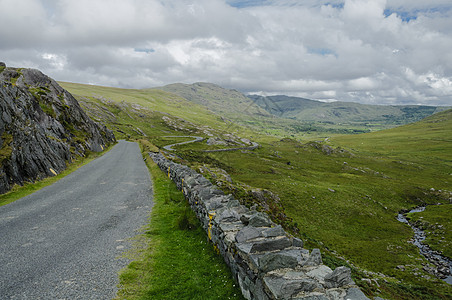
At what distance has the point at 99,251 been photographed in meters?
11.7

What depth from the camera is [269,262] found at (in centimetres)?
734

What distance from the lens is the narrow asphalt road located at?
8.91 m

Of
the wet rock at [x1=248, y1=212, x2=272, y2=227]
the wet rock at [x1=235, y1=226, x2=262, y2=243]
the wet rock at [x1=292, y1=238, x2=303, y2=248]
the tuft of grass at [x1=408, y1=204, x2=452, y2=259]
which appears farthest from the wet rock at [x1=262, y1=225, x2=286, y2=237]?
the tuft of grass at [x1=408, y1=204, x2=452, y2=259]

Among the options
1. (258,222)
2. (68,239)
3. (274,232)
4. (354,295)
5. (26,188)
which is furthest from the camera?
(26,188)

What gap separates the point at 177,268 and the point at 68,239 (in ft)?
23.2

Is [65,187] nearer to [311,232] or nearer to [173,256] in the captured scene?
[173,256]

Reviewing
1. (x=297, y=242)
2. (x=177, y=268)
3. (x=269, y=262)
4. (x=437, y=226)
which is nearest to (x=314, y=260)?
(x=297, y=242)

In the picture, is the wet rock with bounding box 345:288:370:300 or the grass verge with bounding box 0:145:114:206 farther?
the grass verge with bounding box 0:145:114:206

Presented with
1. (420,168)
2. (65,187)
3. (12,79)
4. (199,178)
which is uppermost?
(12,79)

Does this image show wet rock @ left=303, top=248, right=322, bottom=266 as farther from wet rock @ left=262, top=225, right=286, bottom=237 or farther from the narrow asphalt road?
the narrow asphalt road

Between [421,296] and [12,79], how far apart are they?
8815 cm

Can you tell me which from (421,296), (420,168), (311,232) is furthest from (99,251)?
(420,168)

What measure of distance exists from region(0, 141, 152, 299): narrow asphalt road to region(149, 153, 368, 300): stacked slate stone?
472 centimetres

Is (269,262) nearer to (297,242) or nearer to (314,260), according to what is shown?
(314,260)
